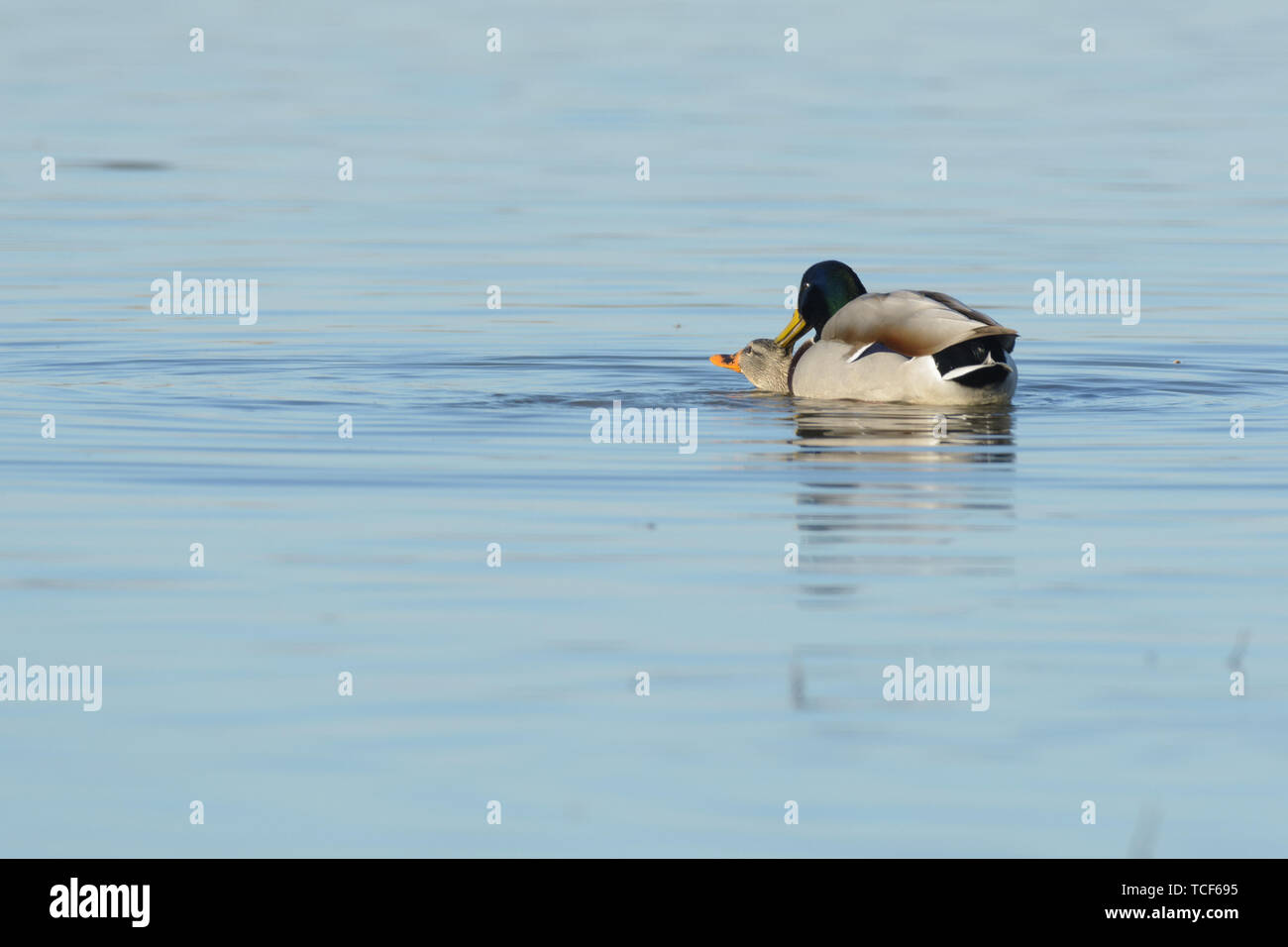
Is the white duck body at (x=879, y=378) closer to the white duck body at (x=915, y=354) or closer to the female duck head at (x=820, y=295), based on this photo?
the white duck body at (x=915, y=354)

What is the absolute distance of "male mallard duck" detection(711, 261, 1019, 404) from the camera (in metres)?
15.9

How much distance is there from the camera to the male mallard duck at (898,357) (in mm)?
15867

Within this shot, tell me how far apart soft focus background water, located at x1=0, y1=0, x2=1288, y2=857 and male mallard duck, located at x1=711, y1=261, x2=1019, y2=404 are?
0.33 meters

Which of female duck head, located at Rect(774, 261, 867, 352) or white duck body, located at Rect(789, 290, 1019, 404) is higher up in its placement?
female duck head, located at Rect(774, 261, 867, 352)

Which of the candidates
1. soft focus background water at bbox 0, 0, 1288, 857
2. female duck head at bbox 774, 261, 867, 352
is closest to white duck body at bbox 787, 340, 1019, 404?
soft focus background water at bbox 0, 0, 1288, 857

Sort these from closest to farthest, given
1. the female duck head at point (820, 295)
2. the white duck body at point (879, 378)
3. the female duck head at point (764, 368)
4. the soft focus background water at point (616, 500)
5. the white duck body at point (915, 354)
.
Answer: the soft focus background water at point (616, 500), the white duck body at point (915, 354), the white duck body at point (879, 378), the female duck head at point (764, 368), the female duck head at point (820, 295)

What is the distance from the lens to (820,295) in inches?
722

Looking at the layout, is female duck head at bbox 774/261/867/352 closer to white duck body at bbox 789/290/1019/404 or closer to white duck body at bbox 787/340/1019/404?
white duck body at bbox 787/340/1019/404

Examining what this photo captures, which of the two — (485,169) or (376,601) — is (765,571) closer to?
(376,601)

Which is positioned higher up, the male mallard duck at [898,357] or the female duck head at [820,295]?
the female duck head at [820,295]

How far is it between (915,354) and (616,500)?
434 cm

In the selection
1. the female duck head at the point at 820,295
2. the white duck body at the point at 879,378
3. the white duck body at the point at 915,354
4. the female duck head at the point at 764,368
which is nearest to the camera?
the white duck body at the point at 915,354

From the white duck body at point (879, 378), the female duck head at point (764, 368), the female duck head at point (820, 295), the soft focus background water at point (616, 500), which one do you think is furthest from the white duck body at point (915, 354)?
the female duck head at point (820, 295)

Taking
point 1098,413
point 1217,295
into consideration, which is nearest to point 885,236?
point 1217,295
